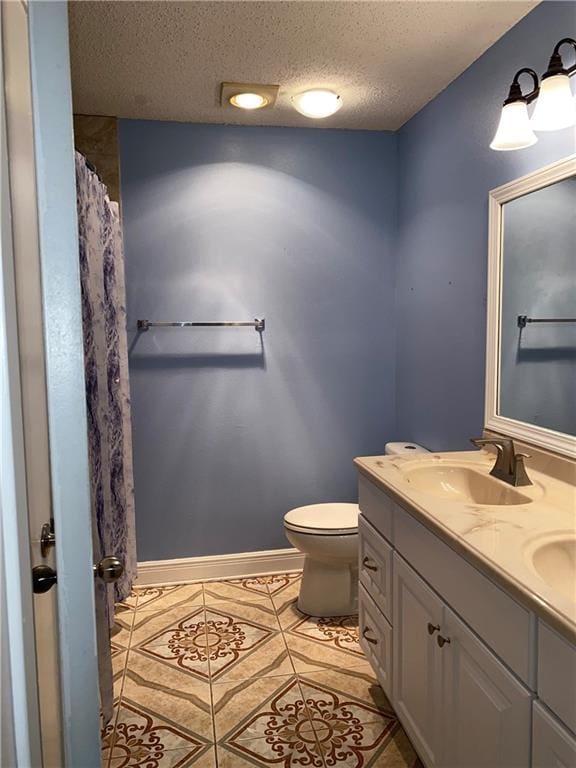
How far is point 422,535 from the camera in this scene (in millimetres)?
1481

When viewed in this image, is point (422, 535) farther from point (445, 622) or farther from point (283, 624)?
point (283, 624)

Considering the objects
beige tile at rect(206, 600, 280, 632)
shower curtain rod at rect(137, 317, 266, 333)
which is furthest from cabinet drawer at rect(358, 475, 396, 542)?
shower curtain rod at rect(137, 317, 266, 333)

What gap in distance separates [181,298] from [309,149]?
3.16 feet

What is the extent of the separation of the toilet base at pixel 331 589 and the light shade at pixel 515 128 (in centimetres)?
175

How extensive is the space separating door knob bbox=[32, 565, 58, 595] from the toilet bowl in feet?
5.44

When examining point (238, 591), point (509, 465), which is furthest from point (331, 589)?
point (509, 465)

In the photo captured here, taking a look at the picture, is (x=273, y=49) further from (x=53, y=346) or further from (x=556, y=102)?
(x=53, y=346)

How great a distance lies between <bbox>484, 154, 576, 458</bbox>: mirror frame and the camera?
5.85 ft

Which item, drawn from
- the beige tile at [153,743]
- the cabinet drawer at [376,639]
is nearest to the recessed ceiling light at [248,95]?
the cabinet drawer at [376,639]

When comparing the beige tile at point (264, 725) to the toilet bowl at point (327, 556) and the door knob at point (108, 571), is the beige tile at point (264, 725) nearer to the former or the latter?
the toilet bowl at point (327, 556)

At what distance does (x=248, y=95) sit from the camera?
2344 millimetres

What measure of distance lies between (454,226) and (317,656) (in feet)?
5.91

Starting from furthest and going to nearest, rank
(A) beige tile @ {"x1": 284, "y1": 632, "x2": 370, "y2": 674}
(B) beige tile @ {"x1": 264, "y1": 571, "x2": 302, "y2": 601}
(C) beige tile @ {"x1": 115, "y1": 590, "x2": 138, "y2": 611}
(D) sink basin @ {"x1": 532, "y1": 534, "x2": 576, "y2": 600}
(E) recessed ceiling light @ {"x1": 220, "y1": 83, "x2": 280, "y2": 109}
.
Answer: (B) beige tile @ {"x1": 264, "y1": 571, "x2": 302, "y2": 601}, (C) beige tile @ {"x1": 115, "y1": 590, "x2": 138, "y2": 611}, (E) recessed ceiling light @ {"x1": 220, "y1": 83, "x2": 280, "y2": 109}, (A) beige tile @ {"x1": 284, "y1": 632, "x2": 370, "y2": 674}, (D) sink basin @ {"x1": 532, "y1": 534, "x2": 576, "y2": 600}

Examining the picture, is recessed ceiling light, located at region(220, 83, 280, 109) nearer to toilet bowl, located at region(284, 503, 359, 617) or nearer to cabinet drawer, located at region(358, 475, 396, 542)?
cabinet drawer, located at region(358, 475, 396, 542)
